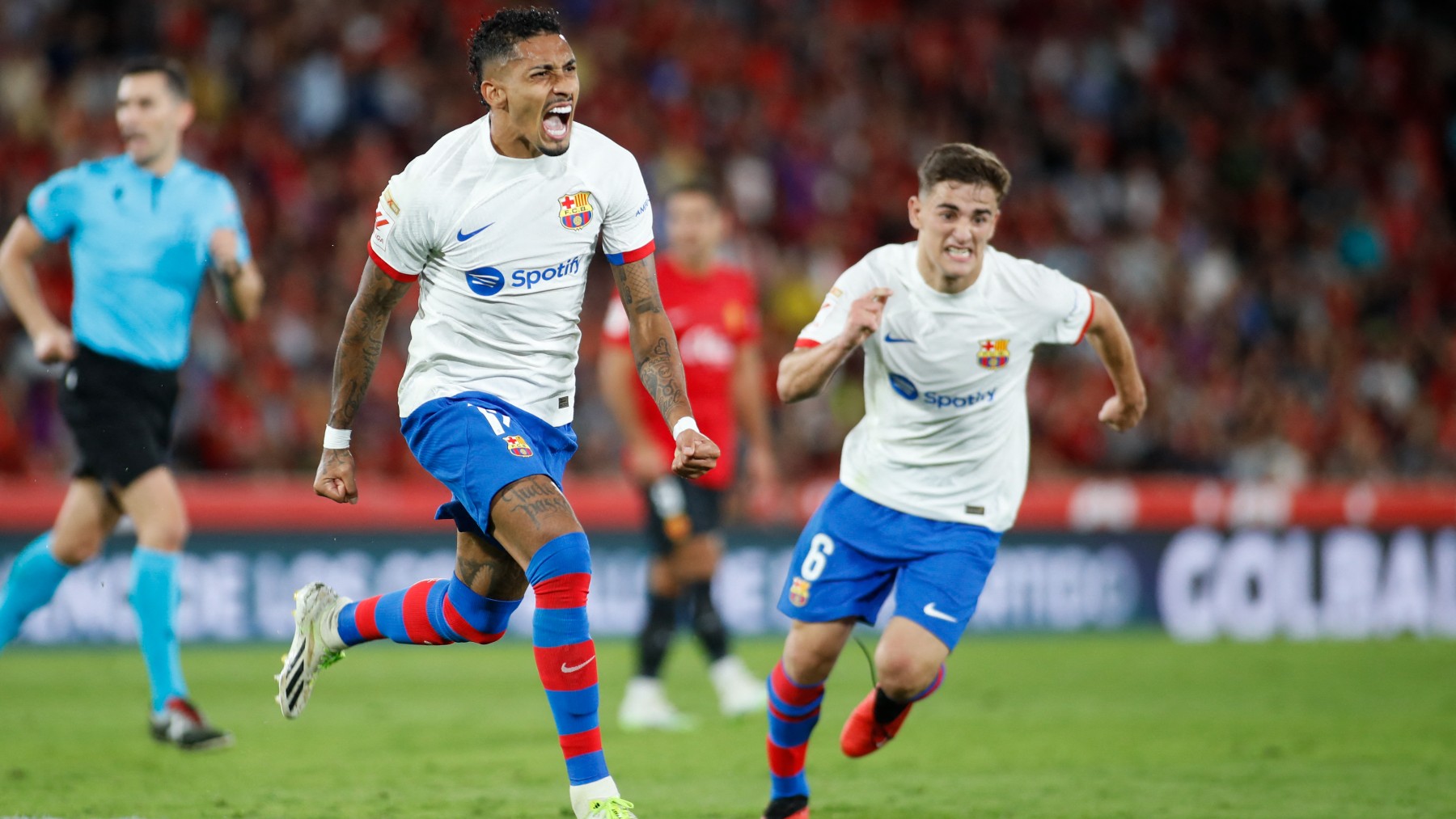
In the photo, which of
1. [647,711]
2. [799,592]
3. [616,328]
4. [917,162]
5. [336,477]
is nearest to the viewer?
[336,477]

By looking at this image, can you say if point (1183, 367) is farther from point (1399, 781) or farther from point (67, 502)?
point (67, 502)

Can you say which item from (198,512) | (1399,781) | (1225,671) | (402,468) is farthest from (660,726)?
(402,468)

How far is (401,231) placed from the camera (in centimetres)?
493

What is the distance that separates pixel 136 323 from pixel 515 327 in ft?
9.33

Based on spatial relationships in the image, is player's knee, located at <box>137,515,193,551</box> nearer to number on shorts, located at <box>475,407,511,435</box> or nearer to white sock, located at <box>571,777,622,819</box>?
number on shorts, located at <box>475,407,511,435</box>

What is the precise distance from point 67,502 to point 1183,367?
12116mm

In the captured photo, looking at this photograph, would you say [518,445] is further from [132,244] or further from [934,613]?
[132,244]

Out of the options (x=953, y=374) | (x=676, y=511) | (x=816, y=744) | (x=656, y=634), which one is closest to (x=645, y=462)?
(x=676, y=511)

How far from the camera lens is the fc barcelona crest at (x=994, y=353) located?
19.0 ft

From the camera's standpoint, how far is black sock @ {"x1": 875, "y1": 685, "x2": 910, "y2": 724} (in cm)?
568

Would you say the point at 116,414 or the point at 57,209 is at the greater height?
the point at 57,209

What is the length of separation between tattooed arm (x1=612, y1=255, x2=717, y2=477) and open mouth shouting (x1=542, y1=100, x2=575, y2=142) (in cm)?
49

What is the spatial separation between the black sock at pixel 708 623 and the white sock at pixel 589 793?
13.1 feet

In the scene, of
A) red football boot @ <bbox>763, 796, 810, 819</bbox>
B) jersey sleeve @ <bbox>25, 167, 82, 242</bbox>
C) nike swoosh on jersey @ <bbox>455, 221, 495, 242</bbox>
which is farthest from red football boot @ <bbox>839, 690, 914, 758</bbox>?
jersey sleeve @ <bbox>25, 167, 82, 242</bbox>
